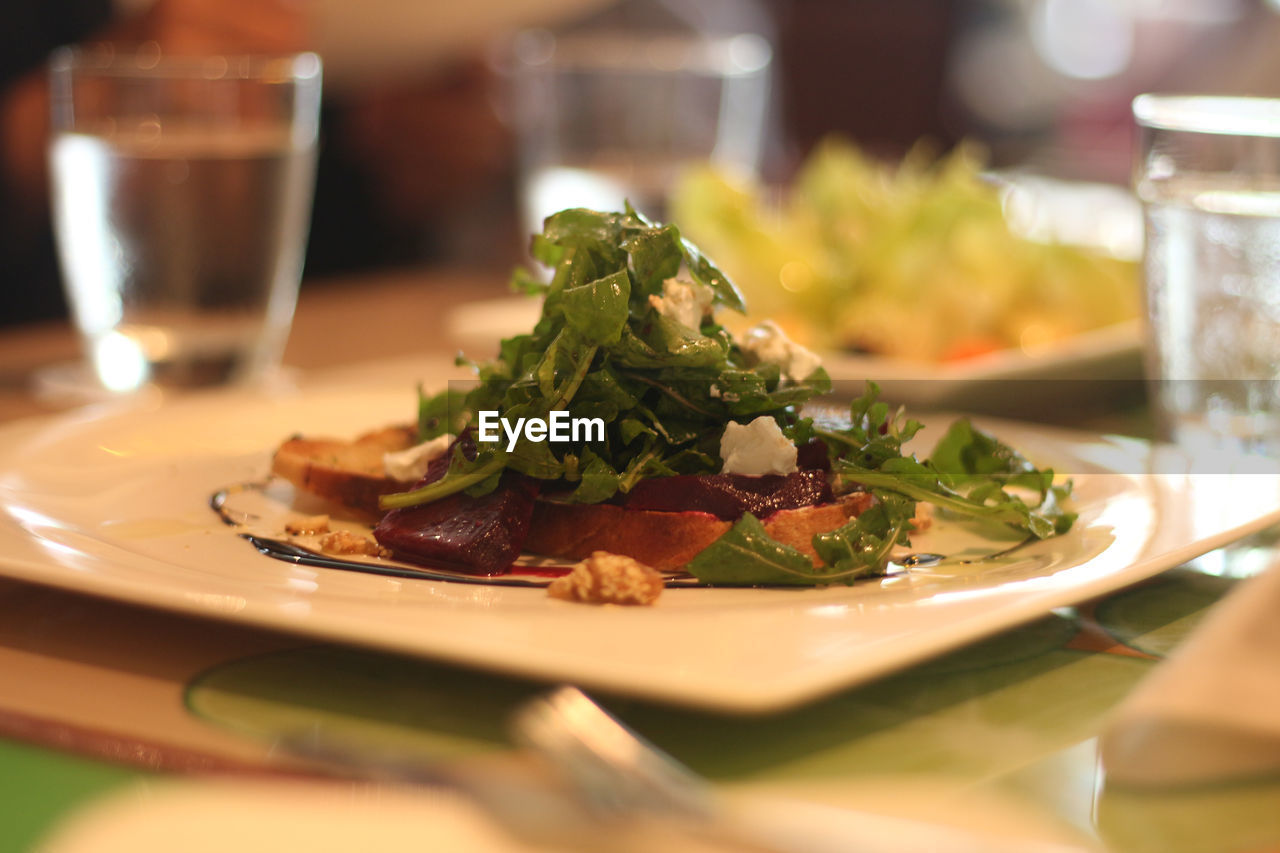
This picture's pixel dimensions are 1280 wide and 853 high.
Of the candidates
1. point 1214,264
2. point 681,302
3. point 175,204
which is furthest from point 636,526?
point 175,204

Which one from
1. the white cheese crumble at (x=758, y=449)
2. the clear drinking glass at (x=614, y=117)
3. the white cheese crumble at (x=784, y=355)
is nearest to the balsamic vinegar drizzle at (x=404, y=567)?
the white cheese crumble at (x=758, y=449)

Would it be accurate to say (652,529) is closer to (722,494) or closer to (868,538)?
(722,494)

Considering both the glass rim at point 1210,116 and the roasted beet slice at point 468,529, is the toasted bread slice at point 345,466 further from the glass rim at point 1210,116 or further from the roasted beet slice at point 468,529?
the glass rim at point 1210,116

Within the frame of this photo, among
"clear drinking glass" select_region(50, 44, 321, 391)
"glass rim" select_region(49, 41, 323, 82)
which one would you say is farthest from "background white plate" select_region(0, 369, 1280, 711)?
"glass rim" select_region(49, 41, 323, 82)

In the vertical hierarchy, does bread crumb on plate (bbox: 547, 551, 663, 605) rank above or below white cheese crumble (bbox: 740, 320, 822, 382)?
below

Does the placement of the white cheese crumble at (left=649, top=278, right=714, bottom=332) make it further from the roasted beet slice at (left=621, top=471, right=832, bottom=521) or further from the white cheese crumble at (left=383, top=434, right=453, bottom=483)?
the white cheese crumble at (left=383, top=434, right=453, bottom=483)

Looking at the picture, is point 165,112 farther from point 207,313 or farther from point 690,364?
point 690,364
